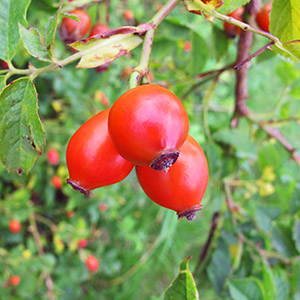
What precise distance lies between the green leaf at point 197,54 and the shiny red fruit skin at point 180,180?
2.31 feet

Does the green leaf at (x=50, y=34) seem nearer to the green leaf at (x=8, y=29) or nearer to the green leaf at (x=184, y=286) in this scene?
the green leaf at (x=8, y=29)

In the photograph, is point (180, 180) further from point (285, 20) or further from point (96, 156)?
point (285, 20)

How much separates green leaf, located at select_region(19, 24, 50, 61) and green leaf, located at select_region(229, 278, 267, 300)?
72cm

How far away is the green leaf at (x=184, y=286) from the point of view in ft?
1.74

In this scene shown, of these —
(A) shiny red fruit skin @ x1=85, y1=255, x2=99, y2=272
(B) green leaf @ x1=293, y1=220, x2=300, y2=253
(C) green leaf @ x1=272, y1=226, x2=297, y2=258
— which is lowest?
(A) shiny red fruit skin @ x1=85, y1=255, x2=99, y2=272

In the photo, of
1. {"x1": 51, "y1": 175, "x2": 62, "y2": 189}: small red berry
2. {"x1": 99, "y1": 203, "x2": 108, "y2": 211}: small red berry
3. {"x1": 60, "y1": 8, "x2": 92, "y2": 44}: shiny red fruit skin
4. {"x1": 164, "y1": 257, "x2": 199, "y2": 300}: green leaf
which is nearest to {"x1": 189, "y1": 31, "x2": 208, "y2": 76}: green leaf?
{"x1": 60, "y1": 8, "x2": 92, "y2": 44}: shiny red fruit skin

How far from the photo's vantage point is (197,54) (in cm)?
120

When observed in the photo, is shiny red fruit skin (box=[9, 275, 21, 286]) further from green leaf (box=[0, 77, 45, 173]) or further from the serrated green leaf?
the serrated green leaf

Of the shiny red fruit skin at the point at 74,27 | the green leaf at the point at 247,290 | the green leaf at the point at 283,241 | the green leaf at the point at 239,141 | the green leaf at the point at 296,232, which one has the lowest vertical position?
the green leaf at the point at 283,241

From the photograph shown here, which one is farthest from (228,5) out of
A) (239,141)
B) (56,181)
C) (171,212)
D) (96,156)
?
(56,181)

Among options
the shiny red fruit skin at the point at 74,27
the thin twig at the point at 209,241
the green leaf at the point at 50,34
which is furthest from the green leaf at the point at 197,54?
the green leaf at the point at 50,34

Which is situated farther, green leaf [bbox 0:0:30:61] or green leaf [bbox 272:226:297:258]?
green leaf [bbox 272:226:297:258]

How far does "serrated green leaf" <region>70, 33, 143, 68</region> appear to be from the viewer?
56 cm

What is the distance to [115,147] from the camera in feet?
1.85
